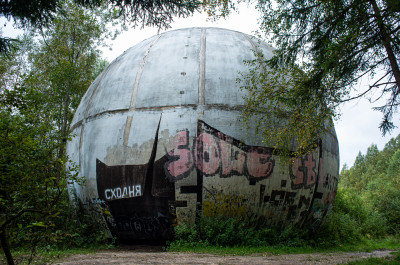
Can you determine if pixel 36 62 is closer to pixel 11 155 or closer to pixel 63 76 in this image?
pixel 63 76

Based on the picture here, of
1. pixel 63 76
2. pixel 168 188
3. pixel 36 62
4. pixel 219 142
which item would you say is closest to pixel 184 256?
pixel 168 188

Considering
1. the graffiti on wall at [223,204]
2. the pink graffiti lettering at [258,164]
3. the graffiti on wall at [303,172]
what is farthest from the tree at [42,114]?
the graffiti on wall at [303,172]

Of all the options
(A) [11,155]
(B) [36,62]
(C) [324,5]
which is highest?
(B) [36,62]

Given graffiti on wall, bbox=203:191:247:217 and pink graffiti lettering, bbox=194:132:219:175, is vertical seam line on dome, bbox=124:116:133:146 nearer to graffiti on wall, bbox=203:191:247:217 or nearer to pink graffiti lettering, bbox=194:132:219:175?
pink graffiti lettering, bbox=194:132:219:175

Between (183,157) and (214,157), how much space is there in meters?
0.75

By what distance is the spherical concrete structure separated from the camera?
801 centimetres

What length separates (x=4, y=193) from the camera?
381 cm

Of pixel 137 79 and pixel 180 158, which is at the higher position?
pixel 137 79

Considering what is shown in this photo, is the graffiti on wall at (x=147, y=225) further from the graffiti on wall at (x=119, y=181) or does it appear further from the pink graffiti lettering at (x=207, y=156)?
the pink graffiti lettering at (x=207, y=156)

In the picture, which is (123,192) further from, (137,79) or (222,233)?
(137,79)

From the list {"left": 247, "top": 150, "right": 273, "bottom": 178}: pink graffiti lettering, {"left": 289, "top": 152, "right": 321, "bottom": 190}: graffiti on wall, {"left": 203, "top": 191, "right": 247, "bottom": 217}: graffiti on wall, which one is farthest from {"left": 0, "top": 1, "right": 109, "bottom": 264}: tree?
{"left": 289, "top": 152, "right": 321, "bottom": 190}: graffiti on wall

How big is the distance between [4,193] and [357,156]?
10402 centimetres

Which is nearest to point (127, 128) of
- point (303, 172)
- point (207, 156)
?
point (207, 156)

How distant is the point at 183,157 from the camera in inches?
315
